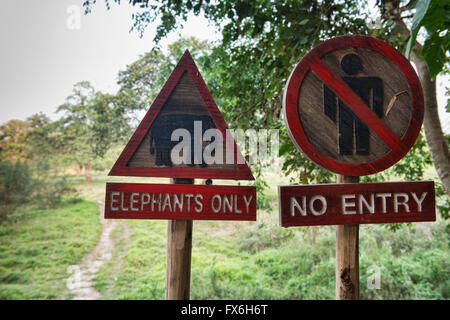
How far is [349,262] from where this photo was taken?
1.35 metres

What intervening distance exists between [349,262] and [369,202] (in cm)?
32

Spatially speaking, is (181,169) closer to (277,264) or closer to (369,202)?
A: (369,202)

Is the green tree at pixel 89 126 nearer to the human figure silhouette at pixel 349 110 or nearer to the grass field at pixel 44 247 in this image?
the grass field at pixel 44 247

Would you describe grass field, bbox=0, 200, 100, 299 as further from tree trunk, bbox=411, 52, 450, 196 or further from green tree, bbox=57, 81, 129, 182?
tree trunk, bbox=411, 52, 450, 196

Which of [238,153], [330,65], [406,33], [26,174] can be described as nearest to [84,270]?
[26,174]

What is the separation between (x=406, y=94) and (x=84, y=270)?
5.31 meters

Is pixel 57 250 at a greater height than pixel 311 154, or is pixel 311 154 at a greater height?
pixel 311 154

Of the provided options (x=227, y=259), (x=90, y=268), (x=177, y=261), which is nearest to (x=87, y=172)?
(x=90, y=268)

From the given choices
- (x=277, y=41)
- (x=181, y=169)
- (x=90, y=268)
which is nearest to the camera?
(x=181, y=169)

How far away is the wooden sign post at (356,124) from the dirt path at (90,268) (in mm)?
4329

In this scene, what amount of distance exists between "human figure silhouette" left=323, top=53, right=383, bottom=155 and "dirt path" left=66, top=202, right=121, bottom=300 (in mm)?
4470

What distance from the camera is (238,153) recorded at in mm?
1377

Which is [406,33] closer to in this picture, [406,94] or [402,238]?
[406,94]

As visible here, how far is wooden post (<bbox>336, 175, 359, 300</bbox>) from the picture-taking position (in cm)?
134
